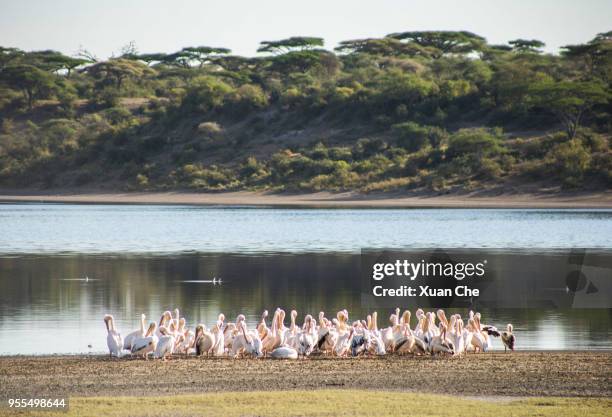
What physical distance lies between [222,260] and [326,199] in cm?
3458

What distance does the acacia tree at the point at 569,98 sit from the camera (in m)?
66.2

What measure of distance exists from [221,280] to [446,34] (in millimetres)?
81968

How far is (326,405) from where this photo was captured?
11.8 meters

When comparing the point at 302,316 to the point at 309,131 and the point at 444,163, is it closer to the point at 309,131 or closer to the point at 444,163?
the point at 444,163

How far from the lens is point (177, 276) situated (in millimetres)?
28172

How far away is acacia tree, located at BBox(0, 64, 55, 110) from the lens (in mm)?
104562

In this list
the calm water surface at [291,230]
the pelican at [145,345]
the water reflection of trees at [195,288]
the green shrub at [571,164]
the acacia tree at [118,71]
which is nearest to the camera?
the pelican at [145,345]

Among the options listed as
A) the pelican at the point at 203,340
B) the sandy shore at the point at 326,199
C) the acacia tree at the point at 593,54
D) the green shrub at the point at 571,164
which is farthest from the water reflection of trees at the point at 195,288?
the acacia tree at the point at 593,54

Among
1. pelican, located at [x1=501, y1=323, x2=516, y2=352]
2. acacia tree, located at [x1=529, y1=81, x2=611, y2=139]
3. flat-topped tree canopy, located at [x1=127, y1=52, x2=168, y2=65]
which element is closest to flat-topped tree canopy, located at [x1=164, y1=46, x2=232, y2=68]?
flat-topped tree canopy, located at [x1=127, y1=52, x2=168, y2=65]

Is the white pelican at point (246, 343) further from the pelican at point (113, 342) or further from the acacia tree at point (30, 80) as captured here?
the acacia tree at point (30, 80)

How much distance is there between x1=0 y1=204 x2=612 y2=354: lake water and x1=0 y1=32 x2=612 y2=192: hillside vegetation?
6.87m

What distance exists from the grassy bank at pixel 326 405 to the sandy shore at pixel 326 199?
4586 centimetres

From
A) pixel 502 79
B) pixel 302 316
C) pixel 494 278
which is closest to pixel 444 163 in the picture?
pixel 502 79

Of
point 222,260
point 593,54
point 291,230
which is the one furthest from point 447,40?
point 222,260
